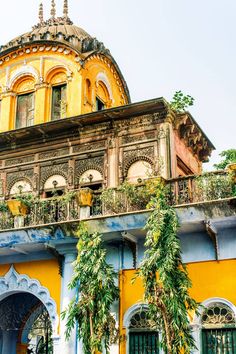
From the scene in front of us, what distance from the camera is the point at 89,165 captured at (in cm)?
1595

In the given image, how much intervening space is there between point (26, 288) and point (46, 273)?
647 millimetres

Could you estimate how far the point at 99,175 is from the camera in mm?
15766

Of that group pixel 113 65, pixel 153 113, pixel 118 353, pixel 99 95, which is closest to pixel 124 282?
pixel 118 353

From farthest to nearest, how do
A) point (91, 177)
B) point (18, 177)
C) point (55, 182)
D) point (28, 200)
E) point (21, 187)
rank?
point (18, 177) < point (21, 187) < point (55, 182) < point (91, 177) < point (28, 200)

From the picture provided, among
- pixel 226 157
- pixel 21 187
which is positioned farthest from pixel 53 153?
pixel 226 157

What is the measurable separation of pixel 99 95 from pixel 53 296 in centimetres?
766

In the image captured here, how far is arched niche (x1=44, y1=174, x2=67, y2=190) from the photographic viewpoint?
16172 millimetres

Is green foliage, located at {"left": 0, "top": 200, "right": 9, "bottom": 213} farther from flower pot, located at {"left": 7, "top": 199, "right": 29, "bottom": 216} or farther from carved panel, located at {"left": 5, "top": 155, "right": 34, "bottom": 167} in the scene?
carved panel, located at {"left": 5, "top": 155, "right": 34, "bottom": 167}

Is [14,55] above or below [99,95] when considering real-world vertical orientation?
above

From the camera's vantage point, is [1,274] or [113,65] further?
[113,65]

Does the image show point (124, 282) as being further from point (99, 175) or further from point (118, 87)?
point (118, 87)

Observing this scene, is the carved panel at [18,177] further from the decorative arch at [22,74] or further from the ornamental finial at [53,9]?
the ornamental finial at [53,9]

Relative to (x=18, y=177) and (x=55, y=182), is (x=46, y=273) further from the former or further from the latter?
(x=18, y=177)

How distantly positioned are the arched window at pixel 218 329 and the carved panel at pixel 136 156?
446 cm
